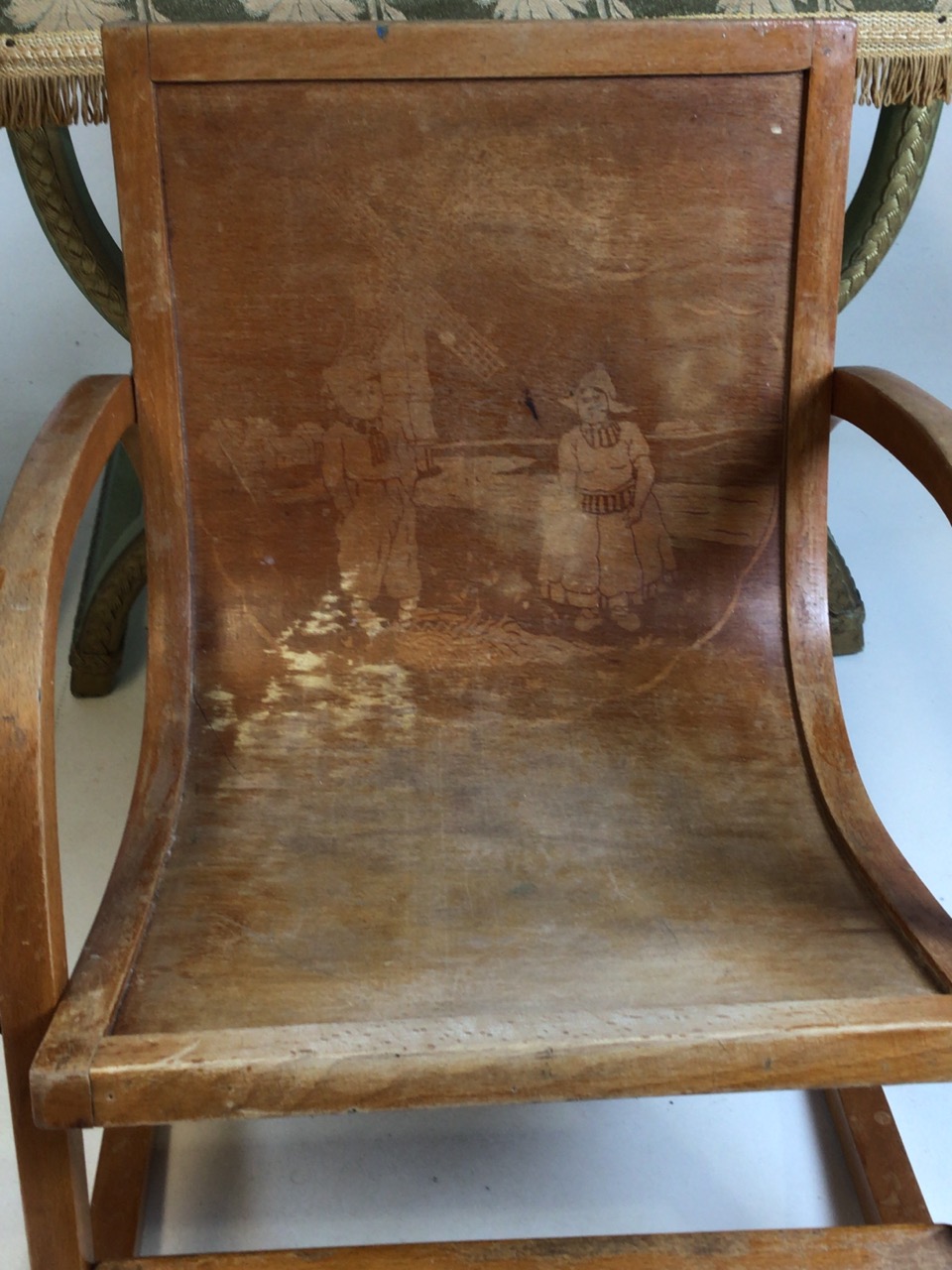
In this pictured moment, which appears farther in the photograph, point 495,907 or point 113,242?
point 113,242

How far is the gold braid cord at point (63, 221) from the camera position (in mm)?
1500

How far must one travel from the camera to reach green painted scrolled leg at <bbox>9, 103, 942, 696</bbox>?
4.99 feet

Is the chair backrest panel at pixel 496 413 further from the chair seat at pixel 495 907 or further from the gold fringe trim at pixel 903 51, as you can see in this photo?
the gold fringe trim at pixel 903 51

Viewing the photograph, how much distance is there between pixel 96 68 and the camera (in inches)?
50.9

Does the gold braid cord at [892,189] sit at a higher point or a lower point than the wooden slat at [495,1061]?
higher

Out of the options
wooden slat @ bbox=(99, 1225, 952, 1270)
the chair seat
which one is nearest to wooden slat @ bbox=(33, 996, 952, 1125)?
the chair seat

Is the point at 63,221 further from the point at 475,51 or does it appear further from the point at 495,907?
the point at 495,907

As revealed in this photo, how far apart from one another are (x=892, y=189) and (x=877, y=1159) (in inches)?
43.6

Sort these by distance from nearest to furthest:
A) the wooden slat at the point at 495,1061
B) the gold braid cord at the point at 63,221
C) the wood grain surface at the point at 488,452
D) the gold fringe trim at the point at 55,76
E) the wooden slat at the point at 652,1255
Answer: the wooden slat at the point at 495,1061, the wooden slat at the point at 652,1255, the wood grain surface at the point at 488,452, the gold fringe trim at the point at 55,76, the gold braid cord at the point at 63,221

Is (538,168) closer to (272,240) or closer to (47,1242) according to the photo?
(272,240)

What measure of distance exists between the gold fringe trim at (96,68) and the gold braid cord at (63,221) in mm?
153

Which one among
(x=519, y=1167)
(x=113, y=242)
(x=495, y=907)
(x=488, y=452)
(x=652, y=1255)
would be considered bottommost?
(x=519, y=1167)

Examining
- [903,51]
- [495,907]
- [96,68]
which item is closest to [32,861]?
[495,907]

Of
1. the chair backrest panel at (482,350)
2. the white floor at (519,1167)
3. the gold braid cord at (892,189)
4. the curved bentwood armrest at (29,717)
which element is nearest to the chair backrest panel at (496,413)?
the chair backrest panel at (482,350)
